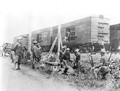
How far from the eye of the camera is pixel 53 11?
181 inches

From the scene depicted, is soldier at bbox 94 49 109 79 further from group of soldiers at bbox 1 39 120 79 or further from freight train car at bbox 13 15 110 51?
freight train car at bbox 13 15 110 51

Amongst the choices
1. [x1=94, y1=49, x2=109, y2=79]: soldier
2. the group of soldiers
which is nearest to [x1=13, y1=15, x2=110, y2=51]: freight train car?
the group of soldiers

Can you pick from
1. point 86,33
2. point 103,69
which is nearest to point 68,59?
point 103,69

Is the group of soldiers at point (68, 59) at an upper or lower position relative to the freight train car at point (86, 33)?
lower

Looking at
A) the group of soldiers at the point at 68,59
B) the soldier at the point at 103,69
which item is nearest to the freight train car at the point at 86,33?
the group of soldiers at the point at 68,59

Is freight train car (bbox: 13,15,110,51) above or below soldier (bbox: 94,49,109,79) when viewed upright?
above

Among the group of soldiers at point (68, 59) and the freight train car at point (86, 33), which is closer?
the group of soldiers at point (68, 59)

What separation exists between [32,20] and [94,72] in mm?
2731

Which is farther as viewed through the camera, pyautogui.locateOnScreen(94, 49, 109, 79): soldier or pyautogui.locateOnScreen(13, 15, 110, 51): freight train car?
pyautogui.locateOnScreen(13, 15, 110, 51): freight train car

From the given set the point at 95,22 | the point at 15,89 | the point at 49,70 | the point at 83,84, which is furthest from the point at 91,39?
the point at 15,89

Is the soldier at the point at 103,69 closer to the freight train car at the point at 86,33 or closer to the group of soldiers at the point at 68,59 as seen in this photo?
the group of soldiers at the point at 68,59

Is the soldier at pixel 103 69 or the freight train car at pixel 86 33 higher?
the freight train car at pixel 86 33

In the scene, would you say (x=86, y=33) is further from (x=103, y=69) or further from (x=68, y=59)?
(x=103, y=69)

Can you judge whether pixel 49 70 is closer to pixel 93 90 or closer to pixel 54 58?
pixel 54 58
